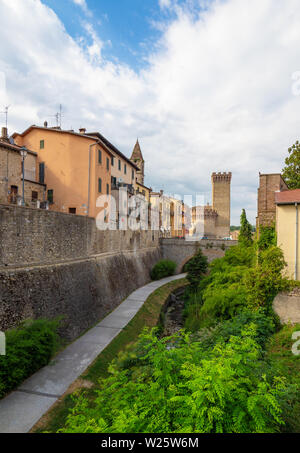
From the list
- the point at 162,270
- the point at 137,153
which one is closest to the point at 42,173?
the point at 162,270

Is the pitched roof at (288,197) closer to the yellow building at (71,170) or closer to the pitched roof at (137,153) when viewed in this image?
the yellow building at (71,170)

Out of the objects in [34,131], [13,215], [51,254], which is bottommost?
[51,254]

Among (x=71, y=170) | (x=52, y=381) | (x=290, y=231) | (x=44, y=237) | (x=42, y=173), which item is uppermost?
(x=71, y=170)

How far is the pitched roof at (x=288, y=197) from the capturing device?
15.6 meters

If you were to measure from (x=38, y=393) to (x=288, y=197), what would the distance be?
1752cm

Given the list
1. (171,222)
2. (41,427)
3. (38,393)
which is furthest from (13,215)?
(171,222)

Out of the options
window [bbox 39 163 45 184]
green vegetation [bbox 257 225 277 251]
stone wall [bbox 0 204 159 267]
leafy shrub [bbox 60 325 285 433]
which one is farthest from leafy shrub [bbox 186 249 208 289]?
leafy shrub [bbox 60 325 285 433]

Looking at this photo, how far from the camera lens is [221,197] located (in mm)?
73438

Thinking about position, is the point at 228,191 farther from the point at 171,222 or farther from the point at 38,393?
the point at 38,393

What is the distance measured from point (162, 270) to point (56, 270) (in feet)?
79.1

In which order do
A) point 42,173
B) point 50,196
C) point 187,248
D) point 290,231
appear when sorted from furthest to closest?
1. point 187,248
2. point 42,173
3. point 50,196
4. point 290,231

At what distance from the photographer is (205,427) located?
3.95 meters

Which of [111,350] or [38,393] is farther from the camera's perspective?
[111,350]

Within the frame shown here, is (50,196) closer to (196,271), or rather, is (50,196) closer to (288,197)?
(196,271)
